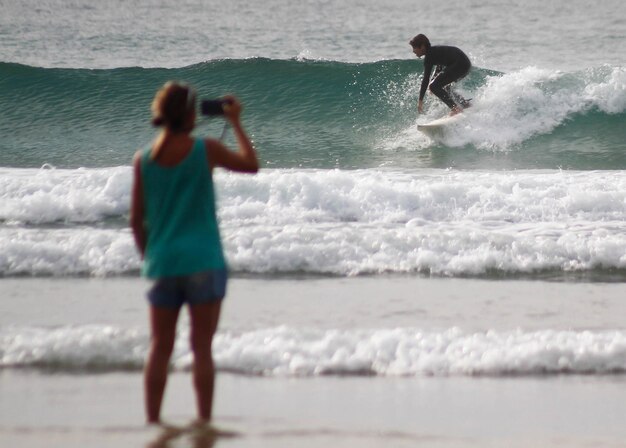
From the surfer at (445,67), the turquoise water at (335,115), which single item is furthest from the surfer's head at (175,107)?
the surfer at (445,67)

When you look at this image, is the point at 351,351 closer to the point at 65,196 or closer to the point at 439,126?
the point at 65,196

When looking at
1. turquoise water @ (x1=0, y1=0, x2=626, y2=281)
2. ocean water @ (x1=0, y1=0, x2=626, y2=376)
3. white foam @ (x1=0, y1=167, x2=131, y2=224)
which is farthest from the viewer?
white foam @ (x1=0, y1=167, x2=131, y2=224)

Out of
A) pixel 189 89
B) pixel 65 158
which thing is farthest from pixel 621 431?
pixel 65 158

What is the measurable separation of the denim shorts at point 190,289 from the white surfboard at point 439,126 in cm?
1080

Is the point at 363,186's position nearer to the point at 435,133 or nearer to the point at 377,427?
the point at 435,133

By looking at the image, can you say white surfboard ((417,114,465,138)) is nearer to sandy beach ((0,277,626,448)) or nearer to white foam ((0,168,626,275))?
white foam ((0,168,626,275))

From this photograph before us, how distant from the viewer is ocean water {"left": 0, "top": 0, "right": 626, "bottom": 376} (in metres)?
5.47

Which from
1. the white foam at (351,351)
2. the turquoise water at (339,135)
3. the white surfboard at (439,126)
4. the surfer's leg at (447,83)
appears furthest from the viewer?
the white surfboard at (439,126)

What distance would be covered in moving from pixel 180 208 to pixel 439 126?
1088 cm

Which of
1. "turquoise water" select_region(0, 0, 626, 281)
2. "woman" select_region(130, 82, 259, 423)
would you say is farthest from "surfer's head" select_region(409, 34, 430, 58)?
"woman" select_region(130, 82, 259, 423)

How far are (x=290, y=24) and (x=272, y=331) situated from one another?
69.6ft

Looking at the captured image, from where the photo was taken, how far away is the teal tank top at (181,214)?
3.63 metres

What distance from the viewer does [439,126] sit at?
1418 cm

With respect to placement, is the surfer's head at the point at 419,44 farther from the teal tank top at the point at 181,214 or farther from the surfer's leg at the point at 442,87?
the teal tank top at the point at 181,214
